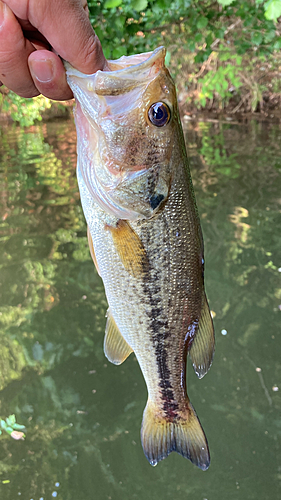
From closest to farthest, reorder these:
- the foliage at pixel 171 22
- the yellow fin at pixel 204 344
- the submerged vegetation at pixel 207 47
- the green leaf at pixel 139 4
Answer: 1. the yellow fin at pixel 204 344
2. the green leaf at pixel 139 4
3. the foliage at pixel 171 22
4. the submerged vegetation at pixel 207 47

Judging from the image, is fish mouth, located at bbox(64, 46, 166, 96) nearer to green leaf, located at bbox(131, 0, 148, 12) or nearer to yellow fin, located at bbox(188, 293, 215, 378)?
yellow fin, located at bbox(188, 293, 215, 378)

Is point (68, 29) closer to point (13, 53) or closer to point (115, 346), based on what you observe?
point (13, 53)

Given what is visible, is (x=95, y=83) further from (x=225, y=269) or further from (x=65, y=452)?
(x=225, y=269)

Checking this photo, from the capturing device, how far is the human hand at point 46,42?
1265 mm

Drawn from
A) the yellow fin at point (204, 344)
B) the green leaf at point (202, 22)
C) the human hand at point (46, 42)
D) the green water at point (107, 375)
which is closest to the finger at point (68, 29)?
the human hand at point (46, 42)

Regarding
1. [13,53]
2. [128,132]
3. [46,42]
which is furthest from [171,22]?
[128,132]

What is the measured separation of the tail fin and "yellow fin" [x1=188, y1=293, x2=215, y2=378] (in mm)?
215

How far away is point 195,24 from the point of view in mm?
5730

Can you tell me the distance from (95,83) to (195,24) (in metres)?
5.32

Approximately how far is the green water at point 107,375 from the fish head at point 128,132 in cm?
201

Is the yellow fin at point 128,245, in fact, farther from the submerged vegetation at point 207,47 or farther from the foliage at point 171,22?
the submerged vegetation at point 207,47

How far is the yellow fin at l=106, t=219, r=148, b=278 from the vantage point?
A: 4.82 feet

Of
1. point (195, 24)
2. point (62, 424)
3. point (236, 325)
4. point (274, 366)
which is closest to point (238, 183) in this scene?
point (195, 24)

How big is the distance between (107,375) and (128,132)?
7.98ft
